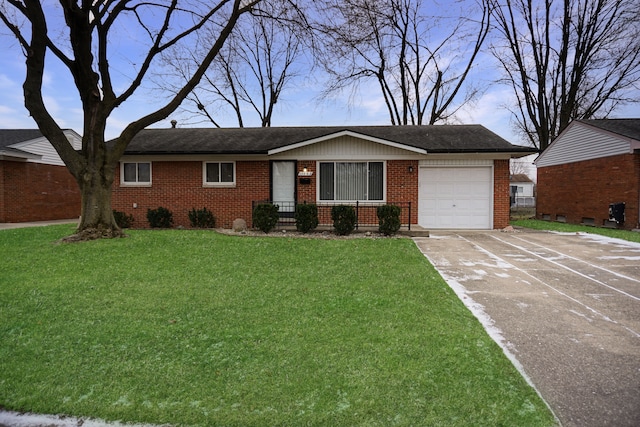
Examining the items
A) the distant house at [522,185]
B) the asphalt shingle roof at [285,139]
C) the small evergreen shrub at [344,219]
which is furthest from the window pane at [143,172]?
the distant house at [522,185]

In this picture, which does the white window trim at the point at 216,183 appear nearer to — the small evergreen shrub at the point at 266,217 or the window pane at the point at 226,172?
the window pane at the point at 226,172

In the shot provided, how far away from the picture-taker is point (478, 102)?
28.0 m

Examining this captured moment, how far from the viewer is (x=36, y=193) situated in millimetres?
18078

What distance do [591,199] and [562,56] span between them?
40.6 ft

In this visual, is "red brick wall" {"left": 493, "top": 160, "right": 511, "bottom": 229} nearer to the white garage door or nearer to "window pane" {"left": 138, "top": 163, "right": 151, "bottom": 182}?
the white garage door

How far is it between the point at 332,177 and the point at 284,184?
178 centimetres

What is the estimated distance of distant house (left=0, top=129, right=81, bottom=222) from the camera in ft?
54.4

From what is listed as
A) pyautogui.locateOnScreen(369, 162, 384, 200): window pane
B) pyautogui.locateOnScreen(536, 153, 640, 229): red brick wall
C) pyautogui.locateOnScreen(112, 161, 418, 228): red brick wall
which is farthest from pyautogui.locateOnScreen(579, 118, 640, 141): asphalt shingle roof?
pyautogui.locateOnScreen(369, 162, 384, 200): window pane

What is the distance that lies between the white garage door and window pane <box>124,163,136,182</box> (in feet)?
35.1

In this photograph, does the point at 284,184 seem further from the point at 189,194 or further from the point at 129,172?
the point at 129,172

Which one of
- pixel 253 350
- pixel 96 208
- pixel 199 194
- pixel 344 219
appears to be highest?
pixel 199 194

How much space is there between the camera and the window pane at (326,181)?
12828mm

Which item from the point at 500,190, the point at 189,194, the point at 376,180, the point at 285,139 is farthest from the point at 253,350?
the point at 285,139

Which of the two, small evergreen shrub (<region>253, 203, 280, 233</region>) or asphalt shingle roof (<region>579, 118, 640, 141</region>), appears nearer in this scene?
small evergreen shrub (<region>253, 203, 280, 233</region>)
